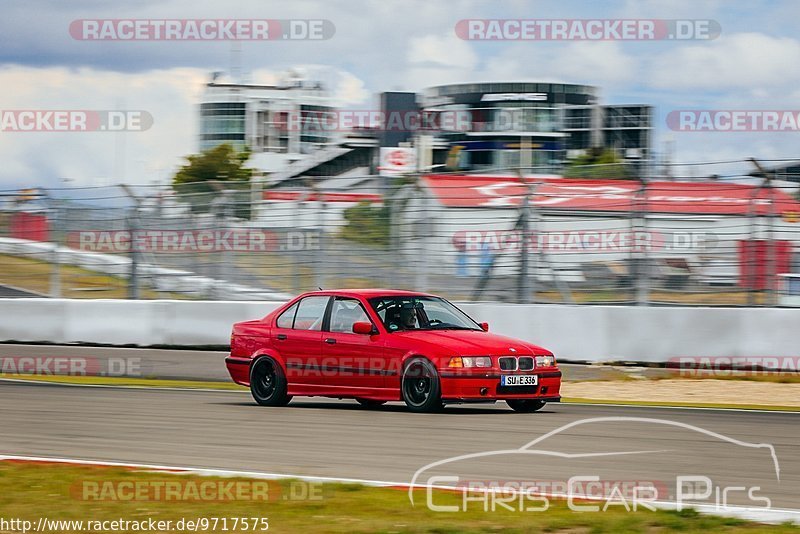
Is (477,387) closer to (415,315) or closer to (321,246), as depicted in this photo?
(415,315)

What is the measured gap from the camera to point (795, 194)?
51.8 ft

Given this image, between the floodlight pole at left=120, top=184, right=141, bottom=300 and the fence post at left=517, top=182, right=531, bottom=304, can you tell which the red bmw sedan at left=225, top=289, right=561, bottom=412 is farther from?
the floodlight pole at left=120, top=184, right=141, bottom=300

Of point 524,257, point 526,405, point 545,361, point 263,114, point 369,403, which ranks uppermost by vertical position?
point 263,114

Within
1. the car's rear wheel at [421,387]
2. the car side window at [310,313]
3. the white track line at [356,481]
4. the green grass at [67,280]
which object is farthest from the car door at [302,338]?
the green grass at [67,280]

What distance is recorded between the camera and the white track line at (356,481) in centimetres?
615

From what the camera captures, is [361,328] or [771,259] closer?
[361,328]

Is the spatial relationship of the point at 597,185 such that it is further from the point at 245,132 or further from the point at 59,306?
the point at 245,132

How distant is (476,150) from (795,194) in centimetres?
8616

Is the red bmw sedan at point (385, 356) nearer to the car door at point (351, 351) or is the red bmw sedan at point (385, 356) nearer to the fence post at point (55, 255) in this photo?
the car door at point (351, 351)

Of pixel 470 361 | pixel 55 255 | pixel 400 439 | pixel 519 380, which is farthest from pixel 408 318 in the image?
pixel 55 255

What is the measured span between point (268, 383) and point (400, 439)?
3.46 metres

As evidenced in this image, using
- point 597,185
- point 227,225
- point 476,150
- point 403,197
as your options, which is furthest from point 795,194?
point 476,150

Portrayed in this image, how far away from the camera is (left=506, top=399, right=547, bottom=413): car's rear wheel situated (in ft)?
38.8

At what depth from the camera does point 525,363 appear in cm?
1166
